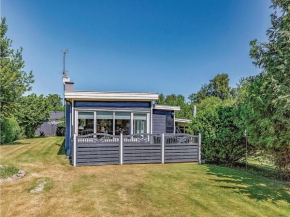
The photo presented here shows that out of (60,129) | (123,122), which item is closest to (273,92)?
(123,122)

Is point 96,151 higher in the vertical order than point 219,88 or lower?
lower

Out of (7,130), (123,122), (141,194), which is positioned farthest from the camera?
(7,130)

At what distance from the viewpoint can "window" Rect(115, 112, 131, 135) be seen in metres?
10.5

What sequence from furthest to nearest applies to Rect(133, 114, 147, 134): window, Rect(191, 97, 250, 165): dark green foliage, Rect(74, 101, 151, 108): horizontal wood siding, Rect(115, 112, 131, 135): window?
Rect(133, 114, 147, 134): window
Rect(115, 112, 131, 135): window
Rect(74, 101, 151, 108): horizontal wood siding
Rect(191, 97, 250, 165): dark green foliage

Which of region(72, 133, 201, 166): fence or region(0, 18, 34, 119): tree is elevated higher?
region(0, 18, 34, 119): tree

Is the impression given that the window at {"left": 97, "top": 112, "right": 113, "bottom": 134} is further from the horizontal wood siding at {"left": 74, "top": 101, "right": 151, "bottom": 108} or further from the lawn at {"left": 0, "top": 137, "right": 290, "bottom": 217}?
the lawn at {"left": 0, "top": 137, "right": 290, "bottom": 217}

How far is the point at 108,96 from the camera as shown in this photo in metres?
10.1

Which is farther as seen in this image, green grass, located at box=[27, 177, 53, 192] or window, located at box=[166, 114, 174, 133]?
window, located at box=[166, 114, 174, 133]

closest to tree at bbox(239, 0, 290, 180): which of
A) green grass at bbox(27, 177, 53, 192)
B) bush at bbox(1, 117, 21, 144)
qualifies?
green grass at bbox(27, 177, 53, 192)

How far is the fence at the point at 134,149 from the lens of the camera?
8031mm

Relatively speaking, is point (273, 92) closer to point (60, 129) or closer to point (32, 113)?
point (32, 113)

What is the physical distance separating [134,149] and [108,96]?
10.4 ft

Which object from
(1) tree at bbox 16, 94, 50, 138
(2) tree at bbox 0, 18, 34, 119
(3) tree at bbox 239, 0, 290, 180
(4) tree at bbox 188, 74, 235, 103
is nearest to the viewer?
(3) tree at bbox 239, 0, 290, 180

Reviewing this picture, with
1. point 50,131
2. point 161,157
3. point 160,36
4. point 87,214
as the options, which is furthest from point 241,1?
point 50,131
